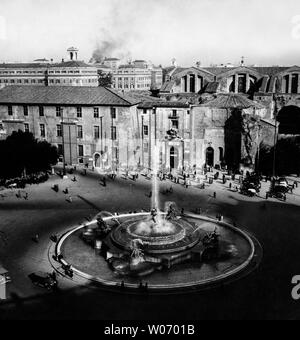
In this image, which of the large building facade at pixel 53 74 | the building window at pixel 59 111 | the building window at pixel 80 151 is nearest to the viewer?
the building window at pixel 59 111

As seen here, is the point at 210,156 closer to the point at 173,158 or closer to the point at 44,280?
the point at 173,158

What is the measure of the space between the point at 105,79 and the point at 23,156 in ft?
284

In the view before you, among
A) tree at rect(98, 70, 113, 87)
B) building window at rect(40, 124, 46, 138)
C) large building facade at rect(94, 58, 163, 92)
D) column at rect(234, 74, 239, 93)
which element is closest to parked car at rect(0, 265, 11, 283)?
building window at rect(40, 124, 46, 138)

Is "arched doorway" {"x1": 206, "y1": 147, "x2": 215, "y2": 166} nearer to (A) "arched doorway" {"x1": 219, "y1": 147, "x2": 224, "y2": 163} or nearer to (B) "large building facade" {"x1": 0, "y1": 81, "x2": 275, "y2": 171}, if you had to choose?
(B) "large building facade" {"x1": 0, "y1": 81, "x2": 275, "y2": 171}

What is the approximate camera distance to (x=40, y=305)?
963 inches

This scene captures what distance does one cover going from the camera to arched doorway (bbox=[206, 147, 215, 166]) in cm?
5756

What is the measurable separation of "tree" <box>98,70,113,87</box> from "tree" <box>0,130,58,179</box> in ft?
259

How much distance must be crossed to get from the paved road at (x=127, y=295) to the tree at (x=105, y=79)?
83.4 m

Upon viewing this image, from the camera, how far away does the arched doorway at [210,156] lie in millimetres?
57562

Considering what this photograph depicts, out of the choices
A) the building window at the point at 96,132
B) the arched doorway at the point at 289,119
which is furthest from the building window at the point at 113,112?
the arched doorway at the point at 289,119

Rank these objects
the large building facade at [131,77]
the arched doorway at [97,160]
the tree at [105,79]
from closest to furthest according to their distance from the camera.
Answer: the arched doorway at [97,160], the tree at [105,79], the large building facade at [131,77]

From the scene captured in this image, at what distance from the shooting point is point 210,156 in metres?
57.9

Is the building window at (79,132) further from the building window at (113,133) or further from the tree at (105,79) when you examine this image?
→ the tree at (105,79)

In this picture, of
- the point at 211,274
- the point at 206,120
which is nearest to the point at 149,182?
the point at 206,120
